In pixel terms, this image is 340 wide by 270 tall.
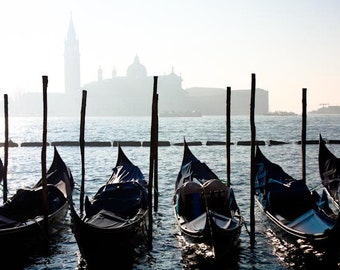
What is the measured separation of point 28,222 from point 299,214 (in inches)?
260

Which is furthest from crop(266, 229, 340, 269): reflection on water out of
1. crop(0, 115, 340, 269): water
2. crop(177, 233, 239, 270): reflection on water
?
crop(177, 233, 239, 270): reflection on water

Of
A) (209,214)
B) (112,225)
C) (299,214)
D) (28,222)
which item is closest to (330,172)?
(299,214)

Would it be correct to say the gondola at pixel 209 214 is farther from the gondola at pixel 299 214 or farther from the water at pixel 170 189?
the gondola at pixel 299 214

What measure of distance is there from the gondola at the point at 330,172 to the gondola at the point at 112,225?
667 cm

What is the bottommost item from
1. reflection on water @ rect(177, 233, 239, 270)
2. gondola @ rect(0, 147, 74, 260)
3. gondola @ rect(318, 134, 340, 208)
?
reflection on water @ rect(177, 233, 239, 270)

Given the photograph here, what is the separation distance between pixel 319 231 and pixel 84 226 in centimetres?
506

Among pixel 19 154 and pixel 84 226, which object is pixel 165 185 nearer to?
pixel 84 226

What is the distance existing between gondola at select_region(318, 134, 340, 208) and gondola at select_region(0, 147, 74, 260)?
866 centimetres

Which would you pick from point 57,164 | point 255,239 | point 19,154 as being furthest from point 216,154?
point 255,239

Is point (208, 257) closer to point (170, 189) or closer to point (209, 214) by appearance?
point (209, 214)

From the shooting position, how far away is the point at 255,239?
1323cm

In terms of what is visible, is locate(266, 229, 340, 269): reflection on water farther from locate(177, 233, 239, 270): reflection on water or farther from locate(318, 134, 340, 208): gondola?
locate(318, 134, 340, 208): gondola

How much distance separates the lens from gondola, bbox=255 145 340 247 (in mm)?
10633

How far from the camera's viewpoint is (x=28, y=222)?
11836 millimetres
